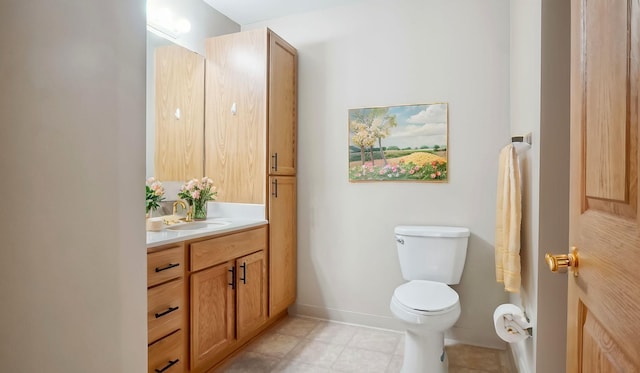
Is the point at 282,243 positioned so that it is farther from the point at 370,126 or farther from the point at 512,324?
the point at 512,324

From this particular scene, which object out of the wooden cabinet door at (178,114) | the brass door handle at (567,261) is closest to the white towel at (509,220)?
the brass door handle at (567,261)

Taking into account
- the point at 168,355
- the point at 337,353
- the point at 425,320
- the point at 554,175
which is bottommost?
the point at 337,353

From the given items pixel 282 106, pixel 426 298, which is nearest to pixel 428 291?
pixel 426 298

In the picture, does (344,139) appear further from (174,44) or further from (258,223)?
(174,44)

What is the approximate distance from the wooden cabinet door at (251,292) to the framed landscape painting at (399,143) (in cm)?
96

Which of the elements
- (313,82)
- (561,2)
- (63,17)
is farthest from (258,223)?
(561,2)

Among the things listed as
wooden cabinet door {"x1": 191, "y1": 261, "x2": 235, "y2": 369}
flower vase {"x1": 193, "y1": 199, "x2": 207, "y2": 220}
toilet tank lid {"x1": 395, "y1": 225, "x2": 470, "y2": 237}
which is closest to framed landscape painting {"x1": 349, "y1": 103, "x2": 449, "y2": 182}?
toilet tank lid {"x1": 395, "y1": 225, "x2": 470, "y2": 237}

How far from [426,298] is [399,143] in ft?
3.74

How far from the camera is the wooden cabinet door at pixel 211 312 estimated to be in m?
1.80

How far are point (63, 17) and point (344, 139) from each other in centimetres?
195

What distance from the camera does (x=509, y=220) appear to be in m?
1.71

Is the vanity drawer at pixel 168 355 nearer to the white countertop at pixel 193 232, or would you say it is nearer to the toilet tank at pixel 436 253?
the white countertop at pixel 193 232

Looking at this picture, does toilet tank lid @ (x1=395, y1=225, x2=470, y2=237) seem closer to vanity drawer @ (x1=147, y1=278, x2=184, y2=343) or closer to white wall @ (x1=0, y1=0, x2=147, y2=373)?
vanity drawer @ (x1=147, y1=278, x2=184, y2=343)

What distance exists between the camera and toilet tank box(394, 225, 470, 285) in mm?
2207
